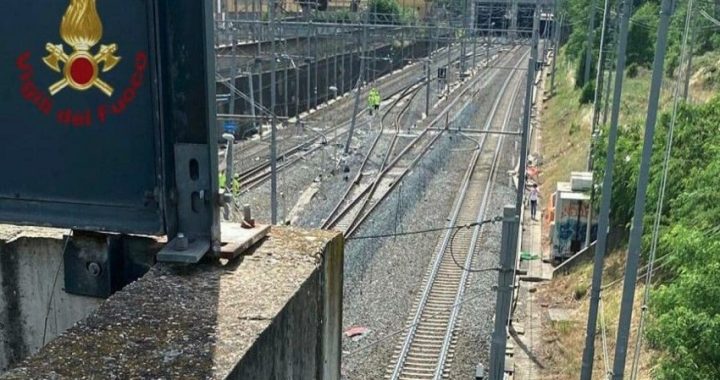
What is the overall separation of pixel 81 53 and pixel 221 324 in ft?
3.69

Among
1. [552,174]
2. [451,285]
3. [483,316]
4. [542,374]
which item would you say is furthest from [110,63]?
[552,174]

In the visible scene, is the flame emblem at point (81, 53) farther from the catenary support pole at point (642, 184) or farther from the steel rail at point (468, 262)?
the steel rail at point (468, 262)

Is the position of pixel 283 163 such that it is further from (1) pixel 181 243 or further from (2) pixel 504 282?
(1) pixel 181 243

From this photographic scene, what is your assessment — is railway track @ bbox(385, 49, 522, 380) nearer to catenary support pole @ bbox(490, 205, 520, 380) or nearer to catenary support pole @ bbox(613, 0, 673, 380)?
catenary support pole @ bbox(490, 205, 520, 380)

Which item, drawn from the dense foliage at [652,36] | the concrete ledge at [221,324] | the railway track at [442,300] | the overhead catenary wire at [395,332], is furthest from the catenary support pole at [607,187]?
the dense foliage at [652,36]

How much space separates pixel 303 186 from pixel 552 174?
24.5ft

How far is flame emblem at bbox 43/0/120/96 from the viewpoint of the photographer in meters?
2.58

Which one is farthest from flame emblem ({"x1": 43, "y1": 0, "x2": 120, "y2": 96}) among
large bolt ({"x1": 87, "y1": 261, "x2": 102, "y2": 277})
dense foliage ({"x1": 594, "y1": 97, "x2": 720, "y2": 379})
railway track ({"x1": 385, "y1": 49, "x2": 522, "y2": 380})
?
railway track ({"x1": 385, "y1": 49, "x2": 522, "y2": 380})

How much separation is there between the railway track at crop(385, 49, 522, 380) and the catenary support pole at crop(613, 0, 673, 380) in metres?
4.29

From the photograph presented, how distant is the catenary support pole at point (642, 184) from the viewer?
479 cm

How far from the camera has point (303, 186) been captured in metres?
16.7

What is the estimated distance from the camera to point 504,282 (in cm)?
658

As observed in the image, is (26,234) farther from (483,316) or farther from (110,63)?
(483,316)

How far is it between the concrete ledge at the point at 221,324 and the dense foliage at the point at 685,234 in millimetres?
4356
